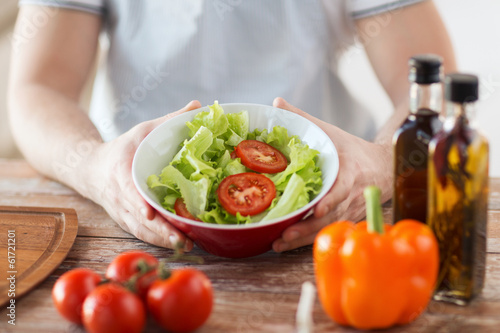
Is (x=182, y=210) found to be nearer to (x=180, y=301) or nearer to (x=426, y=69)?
(x=180, y=301)

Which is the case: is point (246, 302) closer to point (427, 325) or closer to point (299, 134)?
point (427, 325)

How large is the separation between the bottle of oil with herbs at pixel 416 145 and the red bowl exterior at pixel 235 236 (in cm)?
18

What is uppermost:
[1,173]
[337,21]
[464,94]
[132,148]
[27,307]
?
[337,21]

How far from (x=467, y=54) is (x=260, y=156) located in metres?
2.13

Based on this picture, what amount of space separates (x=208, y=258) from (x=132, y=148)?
304 mm

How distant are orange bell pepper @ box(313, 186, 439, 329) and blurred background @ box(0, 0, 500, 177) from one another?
1.94 m

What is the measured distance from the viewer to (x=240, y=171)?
1.09m

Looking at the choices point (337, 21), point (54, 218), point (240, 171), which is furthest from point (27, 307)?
point (337, 21)

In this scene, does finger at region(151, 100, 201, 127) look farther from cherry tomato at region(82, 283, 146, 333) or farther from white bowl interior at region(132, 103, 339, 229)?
cherry tomato at region(82, 283, 146, 333)

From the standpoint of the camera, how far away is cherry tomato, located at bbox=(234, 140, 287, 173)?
1092mm

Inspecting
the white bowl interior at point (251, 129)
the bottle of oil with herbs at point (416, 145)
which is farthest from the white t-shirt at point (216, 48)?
the bottle of oil with herbs at point (416, 145)

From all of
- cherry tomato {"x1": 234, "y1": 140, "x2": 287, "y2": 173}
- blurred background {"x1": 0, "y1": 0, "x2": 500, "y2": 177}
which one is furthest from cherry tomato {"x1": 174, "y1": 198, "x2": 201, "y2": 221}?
blurred background {"x1": 0, "y1": 0, "x2": 500, "y2": 177}

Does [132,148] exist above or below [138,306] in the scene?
above

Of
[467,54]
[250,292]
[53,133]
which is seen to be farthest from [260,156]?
[467,54]
